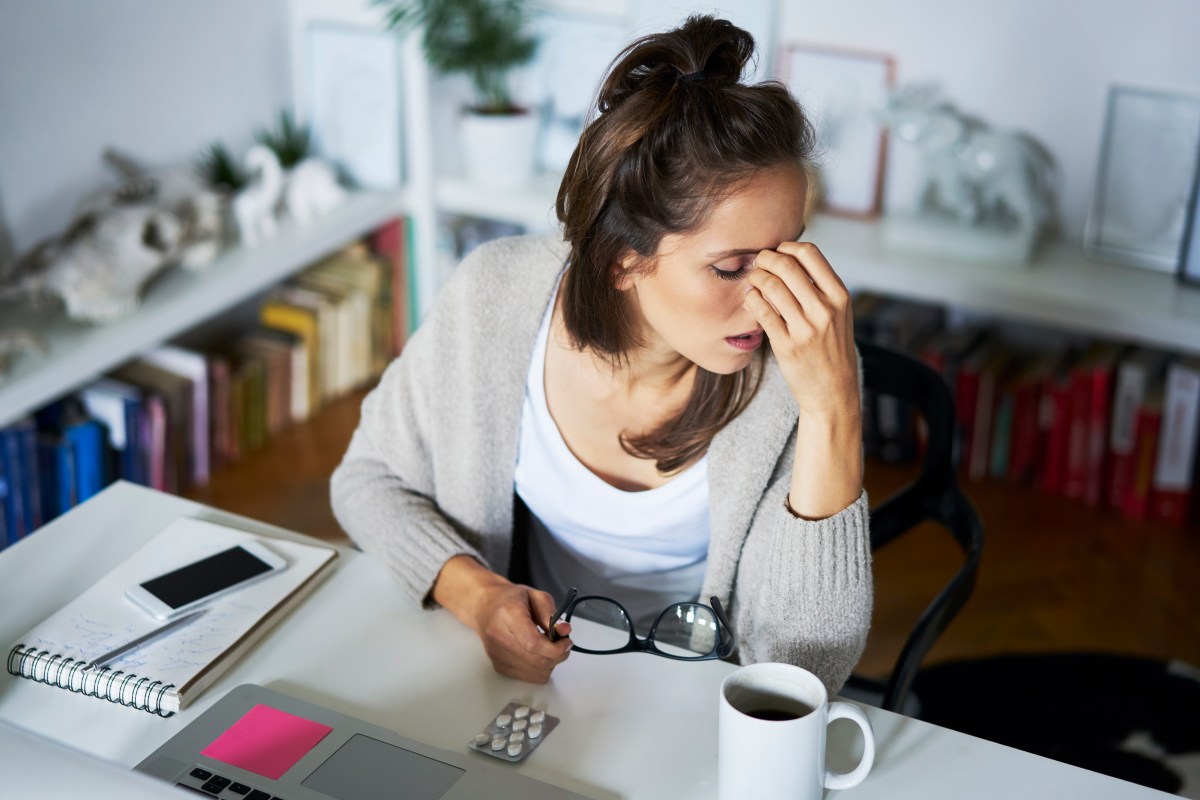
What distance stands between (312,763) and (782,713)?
40 cm

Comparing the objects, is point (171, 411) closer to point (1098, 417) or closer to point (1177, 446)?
point (1098, 417)

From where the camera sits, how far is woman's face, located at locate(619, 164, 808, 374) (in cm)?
121

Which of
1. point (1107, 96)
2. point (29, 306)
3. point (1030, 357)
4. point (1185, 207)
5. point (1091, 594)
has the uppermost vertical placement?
point (1107, 96)

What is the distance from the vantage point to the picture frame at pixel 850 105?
2885mm

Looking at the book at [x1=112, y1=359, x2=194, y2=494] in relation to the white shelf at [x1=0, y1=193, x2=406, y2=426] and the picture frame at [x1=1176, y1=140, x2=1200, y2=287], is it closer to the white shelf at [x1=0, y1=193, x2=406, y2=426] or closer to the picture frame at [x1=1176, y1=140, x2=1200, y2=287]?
the white shelf at [x1=0, y1=193, x2=406, y2=426]

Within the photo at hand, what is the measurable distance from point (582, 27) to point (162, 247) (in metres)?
1.18

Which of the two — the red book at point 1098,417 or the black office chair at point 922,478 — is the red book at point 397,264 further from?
the black office chair at point 922,478

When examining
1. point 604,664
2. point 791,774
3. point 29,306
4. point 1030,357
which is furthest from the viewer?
point 1030,357

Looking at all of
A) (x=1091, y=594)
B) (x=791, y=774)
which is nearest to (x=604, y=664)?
(x=791, y=774)

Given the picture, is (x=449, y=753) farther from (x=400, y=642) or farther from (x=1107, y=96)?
(x=1107, y=96)

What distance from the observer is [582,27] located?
3084 mm

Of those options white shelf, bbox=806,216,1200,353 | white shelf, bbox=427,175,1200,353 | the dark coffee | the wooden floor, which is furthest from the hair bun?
white shelf, bbox=806,216,1200,353

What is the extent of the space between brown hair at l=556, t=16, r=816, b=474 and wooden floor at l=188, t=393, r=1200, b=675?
47.7 inches

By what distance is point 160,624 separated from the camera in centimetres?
121
